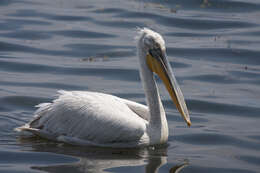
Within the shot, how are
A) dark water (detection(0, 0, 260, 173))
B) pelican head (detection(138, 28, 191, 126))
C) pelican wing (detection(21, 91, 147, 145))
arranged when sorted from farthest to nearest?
pelican head (detection(138, 28, 191, 126)), pelican wing (detection(21, 91, 147, 145)), dark water (detection(0, 0, 260, 173))

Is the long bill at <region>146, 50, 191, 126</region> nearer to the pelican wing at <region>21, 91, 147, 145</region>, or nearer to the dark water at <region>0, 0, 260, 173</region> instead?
the pelican wing at <region>21, 91, 147, 145</region>

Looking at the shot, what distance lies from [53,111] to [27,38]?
5.34m

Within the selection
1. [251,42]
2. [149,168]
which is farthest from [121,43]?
[149,168]

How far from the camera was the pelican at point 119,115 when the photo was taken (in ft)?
20.3

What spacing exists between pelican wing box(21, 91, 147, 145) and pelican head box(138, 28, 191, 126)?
1.34ft

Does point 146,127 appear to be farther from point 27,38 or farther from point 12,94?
point 27,38

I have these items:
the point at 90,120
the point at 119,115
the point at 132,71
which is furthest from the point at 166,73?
the point at 132,71

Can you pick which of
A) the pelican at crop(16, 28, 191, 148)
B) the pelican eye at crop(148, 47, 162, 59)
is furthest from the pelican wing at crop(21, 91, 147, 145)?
the pelican eye at crop(148, 47, 162, 59)

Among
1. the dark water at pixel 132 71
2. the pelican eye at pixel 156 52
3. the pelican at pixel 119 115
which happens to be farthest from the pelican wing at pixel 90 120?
the pelican eye at pixel 156 52

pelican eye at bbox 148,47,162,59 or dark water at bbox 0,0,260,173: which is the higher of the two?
pelican eye at bbox 148,47,162,59

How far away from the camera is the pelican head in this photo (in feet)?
20.8

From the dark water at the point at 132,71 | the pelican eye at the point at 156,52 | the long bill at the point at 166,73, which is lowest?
the dark water at the point at 132,71

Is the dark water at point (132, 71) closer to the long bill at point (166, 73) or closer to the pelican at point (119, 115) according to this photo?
the pelican at point (119, 115)

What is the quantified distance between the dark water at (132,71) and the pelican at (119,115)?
0.45 ft
